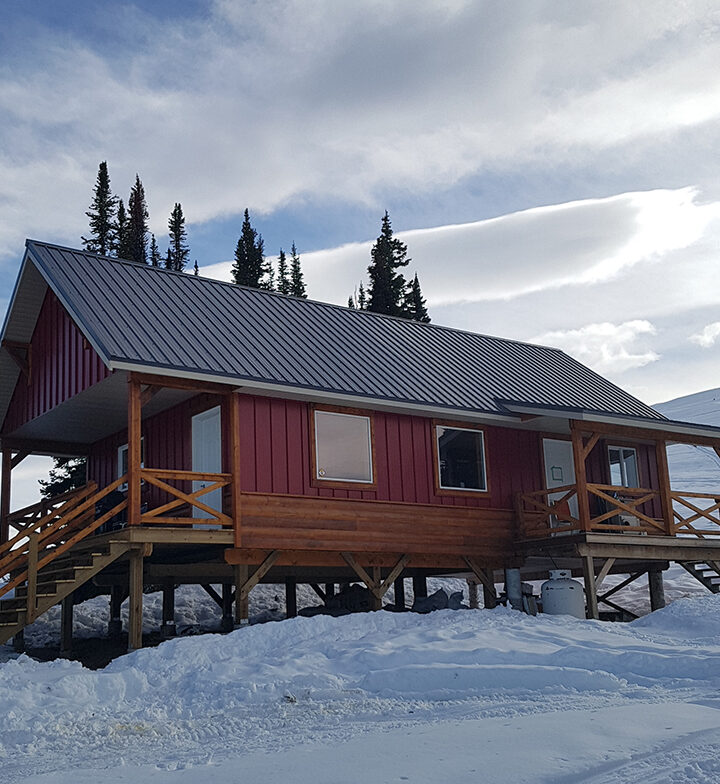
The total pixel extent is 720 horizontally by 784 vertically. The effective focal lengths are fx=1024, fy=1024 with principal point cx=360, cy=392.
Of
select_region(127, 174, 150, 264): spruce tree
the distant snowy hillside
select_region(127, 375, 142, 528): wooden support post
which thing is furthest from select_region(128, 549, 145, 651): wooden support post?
select_region(127, 174, 150, 264): spruce tree

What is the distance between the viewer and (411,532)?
19.1 m

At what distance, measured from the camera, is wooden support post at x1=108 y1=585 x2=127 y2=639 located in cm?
2089

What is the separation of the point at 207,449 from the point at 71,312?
3.28 metres

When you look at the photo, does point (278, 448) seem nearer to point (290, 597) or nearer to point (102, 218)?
point (290, 597)

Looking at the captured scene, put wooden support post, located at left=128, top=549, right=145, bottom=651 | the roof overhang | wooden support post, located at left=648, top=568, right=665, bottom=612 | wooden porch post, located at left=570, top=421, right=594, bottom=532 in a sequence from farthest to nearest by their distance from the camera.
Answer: wooden support post, located at left=648, top=568, right=665, bottom=612, wooden porch post, located at left=570, top=421, right=594, bottom=532, the roof overhang, wooden support post, located at left=128, top=549, right=145, bottom=651

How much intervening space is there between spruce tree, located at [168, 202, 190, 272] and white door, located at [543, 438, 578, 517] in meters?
34.6

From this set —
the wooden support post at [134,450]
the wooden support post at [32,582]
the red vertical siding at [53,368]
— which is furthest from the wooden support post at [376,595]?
the wooden support post at [32,582]

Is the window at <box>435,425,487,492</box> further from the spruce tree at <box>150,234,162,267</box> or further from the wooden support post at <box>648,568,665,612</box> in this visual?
the spruce tree at <box>150,234,162,267</box>

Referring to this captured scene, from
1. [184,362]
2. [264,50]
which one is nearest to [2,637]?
[184,362]

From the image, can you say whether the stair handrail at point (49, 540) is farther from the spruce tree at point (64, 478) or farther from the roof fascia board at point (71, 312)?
the spruce tree at point (64, 478)

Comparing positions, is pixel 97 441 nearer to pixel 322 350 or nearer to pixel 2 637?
pixel 322 350

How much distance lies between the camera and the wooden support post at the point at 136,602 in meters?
15.2

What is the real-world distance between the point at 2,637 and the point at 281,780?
28.8ft

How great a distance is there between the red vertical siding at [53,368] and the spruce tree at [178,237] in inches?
1275
